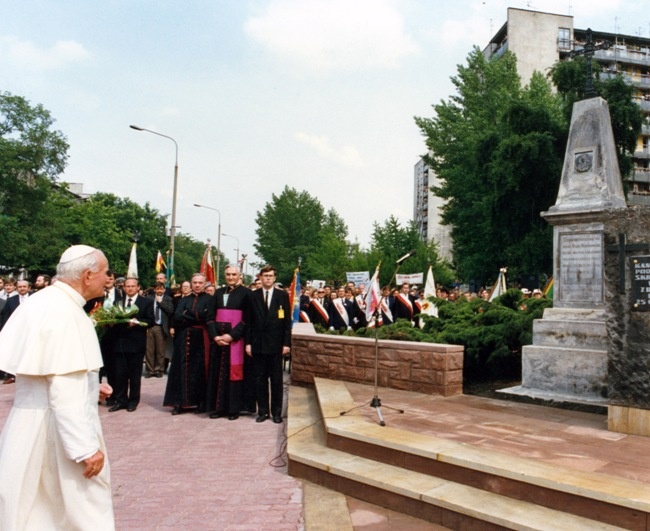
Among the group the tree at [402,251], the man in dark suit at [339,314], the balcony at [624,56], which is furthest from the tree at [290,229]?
the man in dark suit at [339,314]

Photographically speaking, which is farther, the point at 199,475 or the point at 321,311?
the point at 321,311

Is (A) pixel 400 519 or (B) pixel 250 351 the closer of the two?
(A) pixel 400 519

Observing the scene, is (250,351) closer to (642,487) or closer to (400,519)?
(400,519)

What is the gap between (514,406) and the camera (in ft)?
23.1

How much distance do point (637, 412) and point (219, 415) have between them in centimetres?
504

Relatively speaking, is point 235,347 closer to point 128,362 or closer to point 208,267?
point 128,362

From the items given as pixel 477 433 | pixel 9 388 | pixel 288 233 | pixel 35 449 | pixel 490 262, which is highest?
pixel 288 233

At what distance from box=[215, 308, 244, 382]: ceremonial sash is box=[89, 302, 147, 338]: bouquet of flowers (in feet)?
4.86

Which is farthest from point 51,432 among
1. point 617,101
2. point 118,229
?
point 118,229

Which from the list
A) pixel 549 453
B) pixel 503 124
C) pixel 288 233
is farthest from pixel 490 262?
pixel 288 233

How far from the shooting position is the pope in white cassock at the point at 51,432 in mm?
2695

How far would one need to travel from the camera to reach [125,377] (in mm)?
8719

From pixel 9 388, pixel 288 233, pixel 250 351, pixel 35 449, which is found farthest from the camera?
pixel 288 233

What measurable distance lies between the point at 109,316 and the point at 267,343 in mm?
2522
